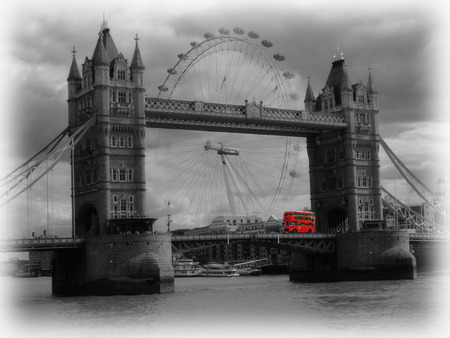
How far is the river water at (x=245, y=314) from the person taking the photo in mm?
58281

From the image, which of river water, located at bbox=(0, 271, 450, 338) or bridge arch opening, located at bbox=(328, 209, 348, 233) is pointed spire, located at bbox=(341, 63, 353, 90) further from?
river water, located at bbox=(0, 271, 450, 338)

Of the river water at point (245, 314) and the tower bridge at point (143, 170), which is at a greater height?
the tower bridge at point (143, 170)

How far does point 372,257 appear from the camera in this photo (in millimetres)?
115312

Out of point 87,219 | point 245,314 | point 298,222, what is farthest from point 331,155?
point 245,314

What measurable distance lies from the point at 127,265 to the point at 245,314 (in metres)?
26.0

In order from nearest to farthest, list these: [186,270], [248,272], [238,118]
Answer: [238,118] < [248,272] < [186,270]

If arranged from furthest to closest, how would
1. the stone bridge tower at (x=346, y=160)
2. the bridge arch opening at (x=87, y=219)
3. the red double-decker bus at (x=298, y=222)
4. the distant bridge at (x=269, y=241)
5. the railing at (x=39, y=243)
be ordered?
the stone bridge tower at (x=346, y=160), the red double-decker bus at (x=298, y=222), the distant bridge at (x=269, y=241), the bridge arch opening at (x=87, y=219), the railing at (x=39, y=243)

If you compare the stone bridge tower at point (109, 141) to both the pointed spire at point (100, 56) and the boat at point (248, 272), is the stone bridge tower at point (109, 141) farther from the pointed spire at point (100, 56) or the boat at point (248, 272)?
the boat at point (248, 272)

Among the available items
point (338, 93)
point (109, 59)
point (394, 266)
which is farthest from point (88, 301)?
point (338, 93)

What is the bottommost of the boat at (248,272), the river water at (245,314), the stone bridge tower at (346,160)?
the river water at (245,314)

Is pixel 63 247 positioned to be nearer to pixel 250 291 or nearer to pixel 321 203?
pixel 250 291

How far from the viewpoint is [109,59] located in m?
105

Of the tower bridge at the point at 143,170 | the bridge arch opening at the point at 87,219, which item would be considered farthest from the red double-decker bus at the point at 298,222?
the bridge arch opening at the point at 87,219

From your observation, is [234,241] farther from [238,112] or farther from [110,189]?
[110,189]
